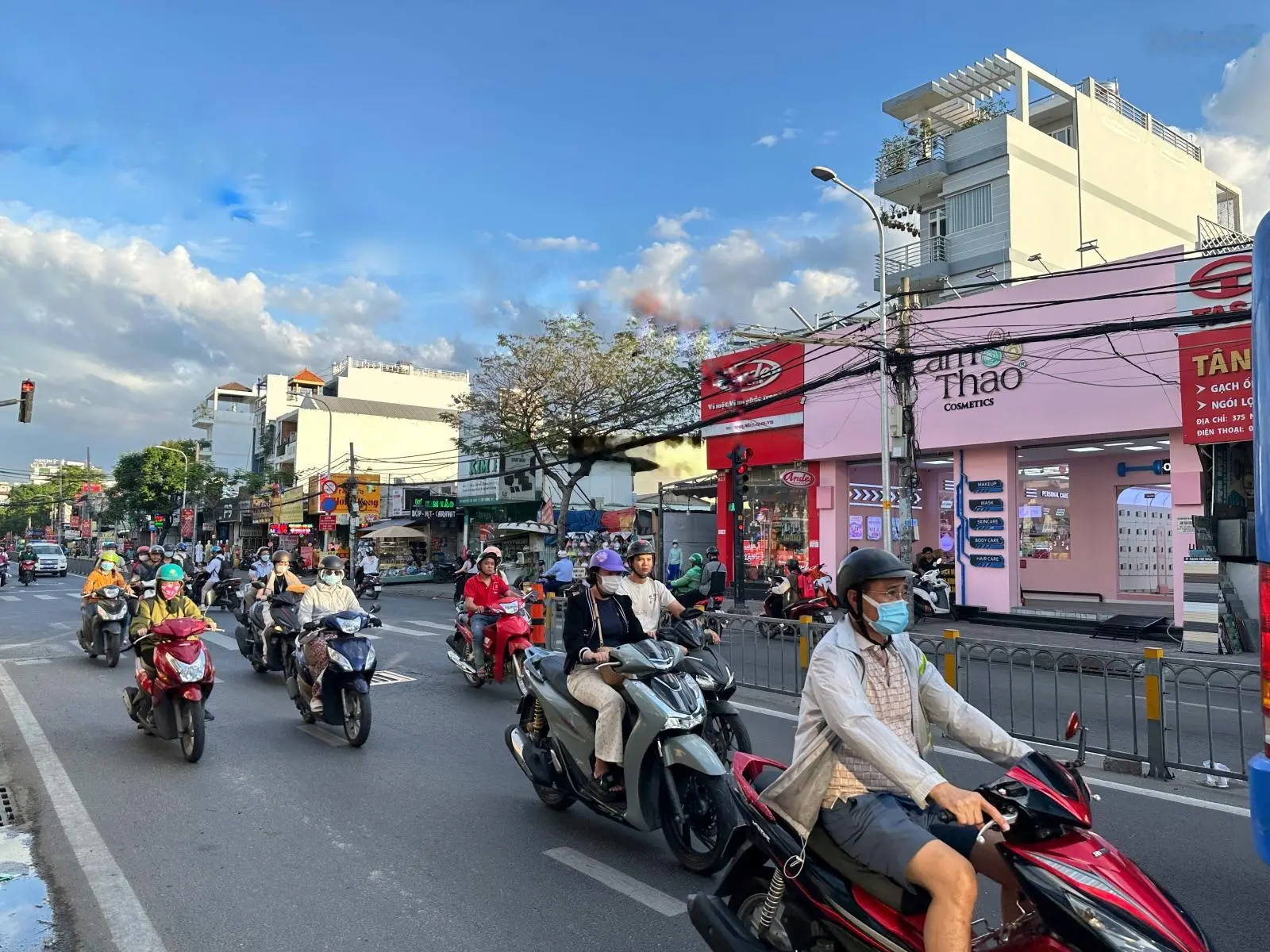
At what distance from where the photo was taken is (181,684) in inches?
262

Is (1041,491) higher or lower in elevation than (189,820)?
higher

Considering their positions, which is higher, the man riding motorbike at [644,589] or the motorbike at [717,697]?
the man riding motorbike at [644,589]

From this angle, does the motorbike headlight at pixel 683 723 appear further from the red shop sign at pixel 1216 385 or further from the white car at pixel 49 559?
the white car at pixel 49 559

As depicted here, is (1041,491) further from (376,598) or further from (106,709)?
(106,709)

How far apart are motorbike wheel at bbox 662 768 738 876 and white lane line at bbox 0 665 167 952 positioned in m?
2.32

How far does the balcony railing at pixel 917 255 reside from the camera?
29.1 metres

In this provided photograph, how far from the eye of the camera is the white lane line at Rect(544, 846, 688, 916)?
4031mm

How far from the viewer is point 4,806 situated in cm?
562

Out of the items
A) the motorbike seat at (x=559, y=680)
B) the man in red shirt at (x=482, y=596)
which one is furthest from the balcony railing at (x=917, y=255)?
the motorbike seat at (x=559, y=680)

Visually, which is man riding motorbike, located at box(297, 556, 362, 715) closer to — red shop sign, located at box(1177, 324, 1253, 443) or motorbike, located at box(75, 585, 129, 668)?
motorbike, located at box(75, 585, 129, 668)

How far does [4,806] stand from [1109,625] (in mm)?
16321

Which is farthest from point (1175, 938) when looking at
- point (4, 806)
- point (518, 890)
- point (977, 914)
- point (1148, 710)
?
point (4, 806)

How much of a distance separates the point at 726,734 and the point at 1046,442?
1432 centimetres

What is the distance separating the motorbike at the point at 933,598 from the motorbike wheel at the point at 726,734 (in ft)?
43.7
